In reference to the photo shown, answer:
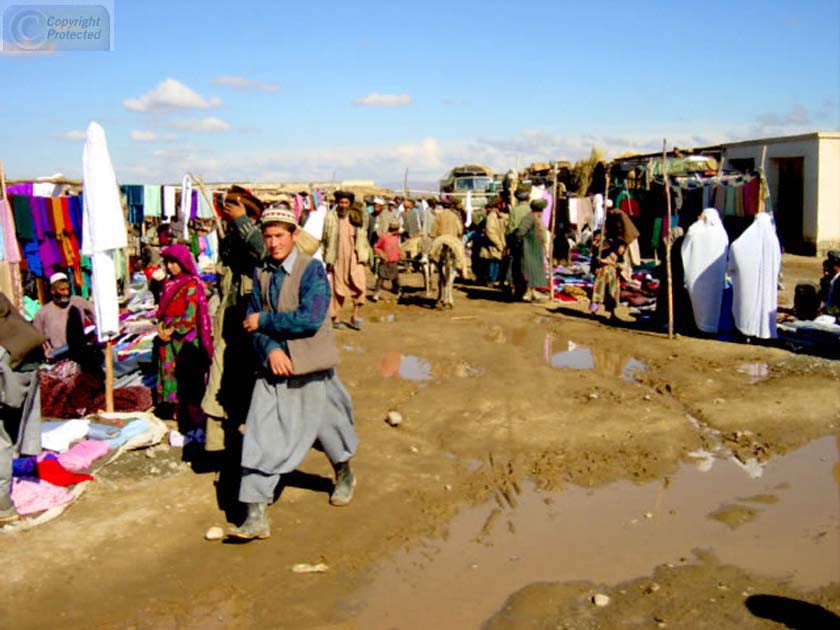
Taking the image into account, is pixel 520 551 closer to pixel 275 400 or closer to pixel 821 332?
pixel 275 400

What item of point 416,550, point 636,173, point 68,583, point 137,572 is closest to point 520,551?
point 416,550

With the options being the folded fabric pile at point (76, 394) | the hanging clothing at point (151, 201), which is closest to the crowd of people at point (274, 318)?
the folded fabric pile at point (76, 394)

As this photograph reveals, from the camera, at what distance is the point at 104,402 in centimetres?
698

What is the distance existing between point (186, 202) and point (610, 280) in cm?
1005

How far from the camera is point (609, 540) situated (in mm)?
4531

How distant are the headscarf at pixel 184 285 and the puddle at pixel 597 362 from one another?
3.86 m

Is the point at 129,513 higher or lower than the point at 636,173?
lower

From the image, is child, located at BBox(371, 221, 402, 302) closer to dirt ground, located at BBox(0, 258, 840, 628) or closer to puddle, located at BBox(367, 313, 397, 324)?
puddle, located at BBox(367, 313, 397, 324)

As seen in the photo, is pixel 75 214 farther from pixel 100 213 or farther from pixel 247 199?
pixel 247 199

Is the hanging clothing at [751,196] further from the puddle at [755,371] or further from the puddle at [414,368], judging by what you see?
the puddle at [414,368]

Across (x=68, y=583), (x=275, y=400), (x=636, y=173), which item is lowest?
(x=68, y=583)

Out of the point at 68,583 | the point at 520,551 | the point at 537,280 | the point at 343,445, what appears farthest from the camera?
the point at 537,280

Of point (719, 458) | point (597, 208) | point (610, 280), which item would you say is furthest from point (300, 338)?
point (597, 208)

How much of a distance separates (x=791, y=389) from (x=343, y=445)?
4701 mm
